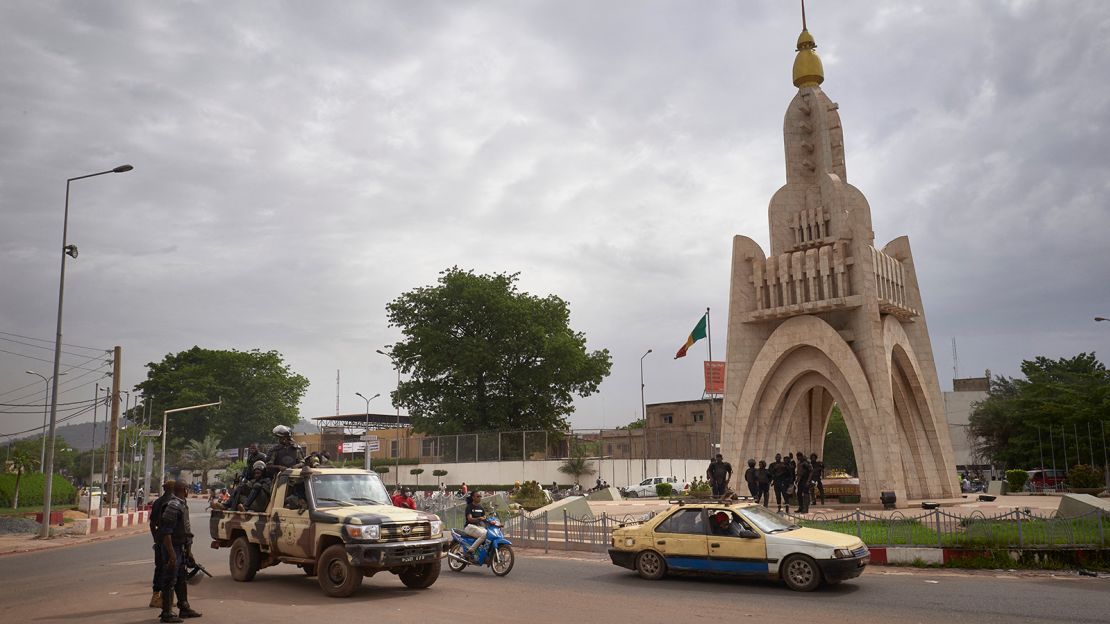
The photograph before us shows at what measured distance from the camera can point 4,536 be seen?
29.9m

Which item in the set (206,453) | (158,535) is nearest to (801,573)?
(158,535)

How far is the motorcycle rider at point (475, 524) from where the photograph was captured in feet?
50.5

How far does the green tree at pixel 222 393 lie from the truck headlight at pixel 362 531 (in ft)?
258

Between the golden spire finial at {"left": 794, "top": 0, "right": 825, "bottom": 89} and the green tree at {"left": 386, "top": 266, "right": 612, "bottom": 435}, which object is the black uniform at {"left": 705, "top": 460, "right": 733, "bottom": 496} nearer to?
the golden spire finial at {"left": 794, "top": 0, "right": 825, "bottom": 89}

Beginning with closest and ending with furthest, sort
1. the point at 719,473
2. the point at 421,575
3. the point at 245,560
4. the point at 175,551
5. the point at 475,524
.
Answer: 1. the point at 175,551
2. the point at 421,575
3. the point at 245,560
4. the point at 475,524
5. the point at 719,473

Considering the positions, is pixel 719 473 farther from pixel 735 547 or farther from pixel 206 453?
pixel 206 453

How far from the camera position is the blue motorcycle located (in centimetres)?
1510

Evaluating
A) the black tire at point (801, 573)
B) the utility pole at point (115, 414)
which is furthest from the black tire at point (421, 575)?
the utility pole at point (115, 414)

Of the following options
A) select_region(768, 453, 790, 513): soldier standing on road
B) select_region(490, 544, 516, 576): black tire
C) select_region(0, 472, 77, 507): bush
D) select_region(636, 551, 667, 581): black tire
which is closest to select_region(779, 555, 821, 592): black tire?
select_region(636, 551, 667, 581): black tire

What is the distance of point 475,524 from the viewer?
1575 centimetres

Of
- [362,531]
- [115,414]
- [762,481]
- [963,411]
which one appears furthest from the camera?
[963,411]

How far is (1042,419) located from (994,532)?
4528 cm

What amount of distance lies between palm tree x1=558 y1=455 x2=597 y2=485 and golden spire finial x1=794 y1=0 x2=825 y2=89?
93.6 ft

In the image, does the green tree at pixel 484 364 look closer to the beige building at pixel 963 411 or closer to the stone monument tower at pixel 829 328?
the stone monument tower at pixel 829 328
